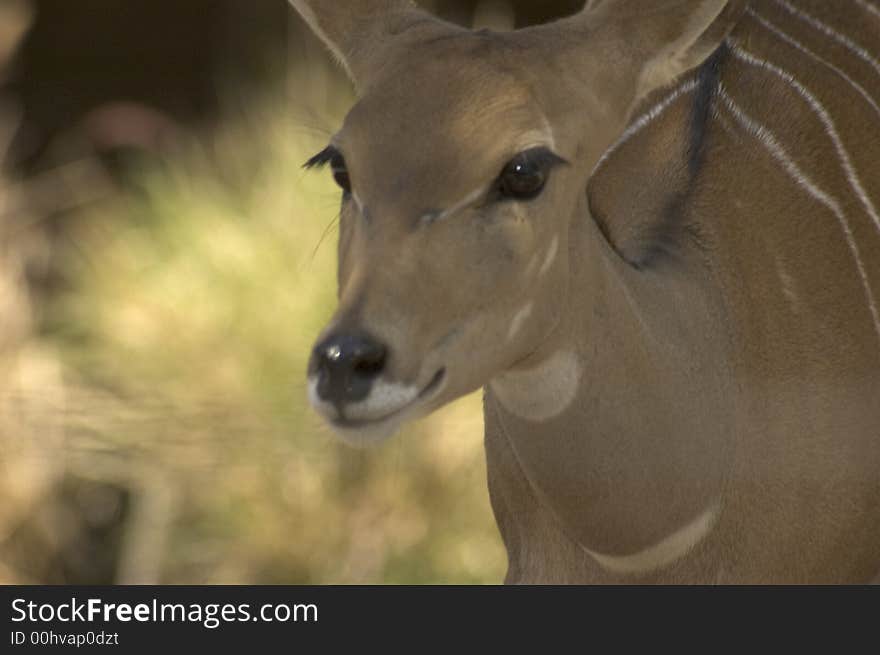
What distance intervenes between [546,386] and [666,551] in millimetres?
449

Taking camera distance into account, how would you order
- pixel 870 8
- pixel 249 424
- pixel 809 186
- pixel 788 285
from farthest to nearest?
pixel 249 424
pixel 870 8
pixel 809 186
pixel 788 285

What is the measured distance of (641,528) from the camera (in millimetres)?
3590

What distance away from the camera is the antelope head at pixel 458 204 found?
309cm

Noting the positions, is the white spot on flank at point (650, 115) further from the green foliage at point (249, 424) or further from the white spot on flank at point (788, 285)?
the green foliage at point (249, 424)

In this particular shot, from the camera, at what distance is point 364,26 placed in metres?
3.72

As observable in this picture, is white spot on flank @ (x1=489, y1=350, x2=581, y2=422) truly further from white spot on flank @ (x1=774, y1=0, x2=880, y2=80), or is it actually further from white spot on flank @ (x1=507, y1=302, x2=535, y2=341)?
white spot on flank @ (x1=774, y1=0, x2=880, y2=80)

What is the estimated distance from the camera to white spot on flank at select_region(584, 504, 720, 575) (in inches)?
144

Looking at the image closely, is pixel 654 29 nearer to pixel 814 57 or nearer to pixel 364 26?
pixel 364 26

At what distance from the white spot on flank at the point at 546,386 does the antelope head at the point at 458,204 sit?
0.14 ft

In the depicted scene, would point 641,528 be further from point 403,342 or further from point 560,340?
point 403,342

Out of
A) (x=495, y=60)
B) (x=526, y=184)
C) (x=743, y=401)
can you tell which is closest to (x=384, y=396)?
(x=526, y=184)

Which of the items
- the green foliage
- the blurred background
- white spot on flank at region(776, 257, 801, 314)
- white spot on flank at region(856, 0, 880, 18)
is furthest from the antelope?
the green foliage

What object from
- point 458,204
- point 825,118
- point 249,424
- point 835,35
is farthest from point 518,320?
point 249,424

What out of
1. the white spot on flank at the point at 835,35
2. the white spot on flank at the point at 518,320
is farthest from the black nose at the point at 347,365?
the white spot on flank at the point at 835,35
